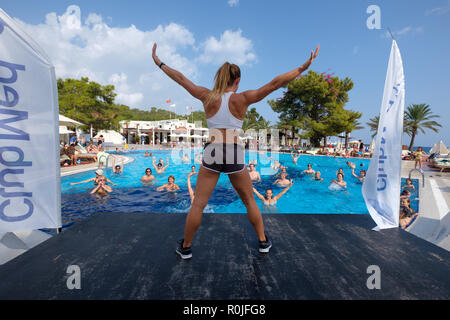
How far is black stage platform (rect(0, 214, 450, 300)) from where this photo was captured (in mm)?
1379

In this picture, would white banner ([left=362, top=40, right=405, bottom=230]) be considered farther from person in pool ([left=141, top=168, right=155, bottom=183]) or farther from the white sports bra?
person in pool ([left=141, top=168, right=155, bottom=183])

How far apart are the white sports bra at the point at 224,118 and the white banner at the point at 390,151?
2.13 m

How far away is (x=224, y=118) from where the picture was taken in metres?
1.68

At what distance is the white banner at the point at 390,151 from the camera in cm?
260

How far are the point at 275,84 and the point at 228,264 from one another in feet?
5.18

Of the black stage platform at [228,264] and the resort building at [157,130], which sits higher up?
the resort building at [157,130]

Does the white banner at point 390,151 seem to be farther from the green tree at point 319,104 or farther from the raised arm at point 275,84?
the green tree at point 319,104

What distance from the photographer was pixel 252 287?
1.44 m

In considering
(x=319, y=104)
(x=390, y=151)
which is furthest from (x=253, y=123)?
(x=390, y=151)

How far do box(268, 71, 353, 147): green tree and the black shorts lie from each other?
87.1ft

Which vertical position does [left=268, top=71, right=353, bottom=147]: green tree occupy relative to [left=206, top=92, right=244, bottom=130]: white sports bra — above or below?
above

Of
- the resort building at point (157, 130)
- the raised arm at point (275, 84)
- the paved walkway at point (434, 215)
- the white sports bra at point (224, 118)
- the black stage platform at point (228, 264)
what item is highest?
the resort building at point (157, 130)

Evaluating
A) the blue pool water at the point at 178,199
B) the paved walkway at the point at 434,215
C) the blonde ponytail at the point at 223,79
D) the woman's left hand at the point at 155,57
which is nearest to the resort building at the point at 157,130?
A: the blue pool water at the point at 178,199

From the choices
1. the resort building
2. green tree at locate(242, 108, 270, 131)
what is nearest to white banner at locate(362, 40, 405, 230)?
the resort building
